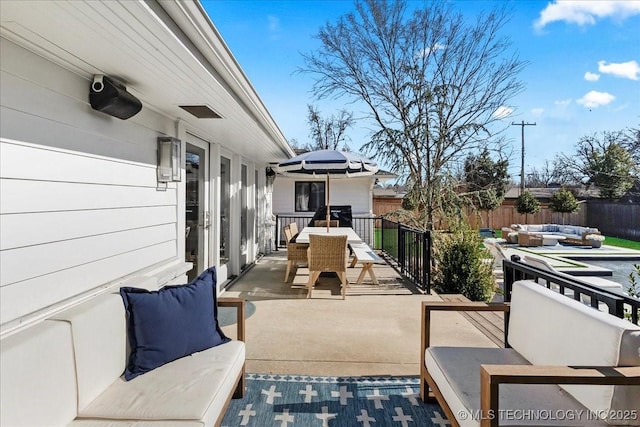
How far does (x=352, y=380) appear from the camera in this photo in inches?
105

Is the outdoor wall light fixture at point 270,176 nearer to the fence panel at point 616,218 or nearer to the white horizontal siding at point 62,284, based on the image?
the white horizontal siding at point 62,284

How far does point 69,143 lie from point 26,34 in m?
0.66

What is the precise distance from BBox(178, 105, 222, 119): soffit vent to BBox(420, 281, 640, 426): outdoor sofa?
8.86 feet

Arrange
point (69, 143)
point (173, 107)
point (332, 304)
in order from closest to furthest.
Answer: point (69, 143)
point (173, 107)
point (332, 304)

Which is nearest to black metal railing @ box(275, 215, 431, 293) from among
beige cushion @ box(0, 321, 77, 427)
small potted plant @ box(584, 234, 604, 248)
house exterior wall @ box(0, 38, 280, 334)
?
house exterior wall @ box(0, 38, 280, 334)

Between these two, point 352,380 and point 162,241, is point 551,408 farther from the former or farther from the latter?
point 162,241

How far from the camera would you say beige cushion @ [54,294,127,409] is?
1.65 metres

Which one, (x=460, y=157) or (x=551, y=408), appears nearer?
(x=551, y=408)

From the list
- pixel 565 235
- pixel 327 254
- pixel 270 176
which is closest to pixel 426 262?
pixel 327 254

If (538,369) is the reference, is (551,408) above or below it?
below

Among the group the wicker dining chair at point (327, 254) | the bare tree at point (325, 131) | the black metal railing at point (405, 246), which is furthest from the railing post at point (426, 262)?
the bare tree at point (325, 131)

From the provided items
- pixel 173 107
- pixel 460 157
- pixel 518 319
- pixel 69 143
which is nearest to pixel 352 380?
pixel 518 319

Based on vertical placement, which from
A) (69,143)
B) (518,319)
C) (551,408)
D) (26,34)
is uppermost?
(26,34)

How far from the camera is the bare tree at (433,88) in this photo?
26.0ft
